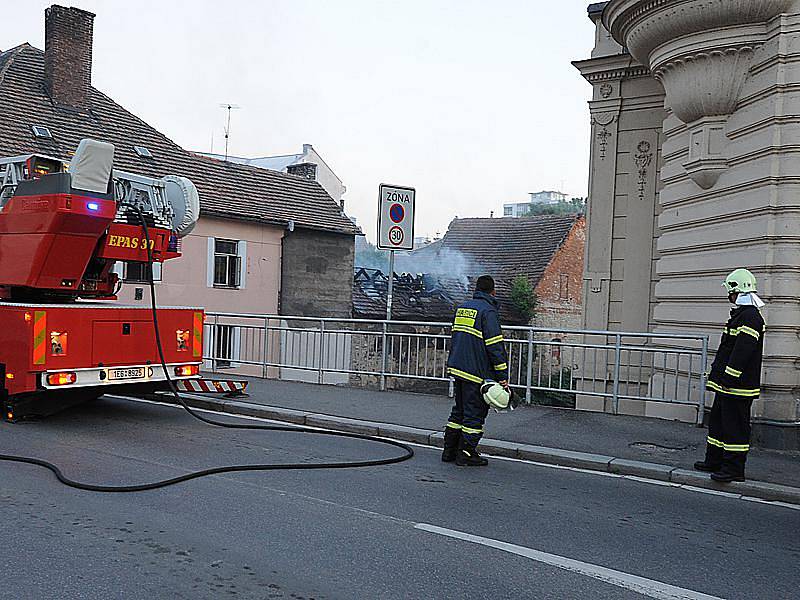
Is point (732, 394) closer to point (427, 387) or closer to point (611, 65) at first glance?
point (427, 387)

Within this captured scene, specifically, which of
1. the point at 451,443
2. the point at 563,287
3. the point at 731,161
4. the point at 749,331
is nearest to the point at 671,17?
the point at 731,161

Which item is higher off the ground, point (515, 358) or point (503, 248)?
point (503, 248)

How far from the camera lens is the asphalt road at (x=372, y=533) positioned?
5.09 metres

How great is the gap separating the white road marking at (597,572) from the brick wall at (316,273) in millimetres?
22145

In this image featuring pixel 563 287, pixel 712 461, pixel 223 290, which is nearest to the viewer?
pixel 712 461

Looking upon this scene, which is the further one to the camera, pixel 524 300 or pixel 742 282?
pixel 524 300

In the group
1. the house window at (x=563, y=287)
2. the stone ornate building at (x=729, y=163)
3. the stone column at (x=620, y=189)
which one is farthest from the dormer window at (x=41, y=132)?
the house window at (x=563, y=287)

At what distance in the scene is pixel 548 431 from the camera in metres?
10.6

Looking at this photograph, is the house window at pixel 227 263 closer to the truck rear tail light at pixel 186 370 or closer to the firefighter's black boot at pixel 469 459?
the truck rear tail light at pixel 186 370

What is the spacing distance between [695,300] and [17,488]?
8920mm

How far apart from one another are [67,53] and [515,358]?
18.8 m

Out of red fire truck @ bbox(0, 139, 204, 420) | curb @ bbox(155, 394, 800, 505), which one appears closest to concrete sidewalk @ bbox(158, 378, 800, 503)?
curb @ bbox(155, 394, 800, 505)

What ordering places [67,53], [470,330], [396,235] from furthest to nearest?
1. [67,53]
2. [396,235]
3. [470,330]

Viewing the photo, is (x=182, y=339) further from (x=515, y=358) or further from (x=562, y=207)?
(x=562, y=207)
